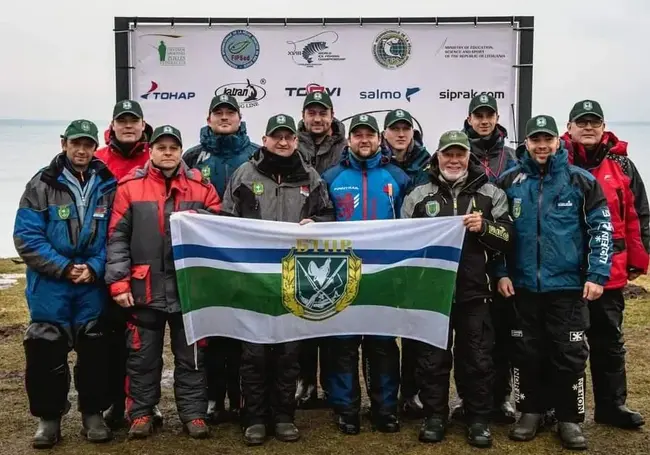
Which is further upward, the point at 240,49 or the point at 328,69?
the point at 240,49

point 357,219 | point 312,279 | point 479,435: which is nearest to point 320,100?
point 357,219

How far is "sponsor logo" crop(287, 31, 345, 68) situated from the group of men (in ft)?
8.15

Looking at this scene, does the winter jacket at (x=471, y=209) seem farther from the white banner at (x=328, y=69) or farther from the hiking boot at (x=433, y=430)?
the white banner at (x=328, y=69)

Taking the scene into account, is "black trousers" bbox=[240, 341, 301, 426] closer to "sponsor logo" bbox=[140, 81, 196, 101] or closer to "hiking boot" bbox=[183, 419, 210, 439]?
"hiking boot" bbox=[183, 419, 210, 439]

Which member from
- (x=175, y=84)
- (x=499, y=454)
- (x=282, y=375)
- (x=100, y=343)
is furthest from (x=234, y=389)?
(x=175, y=84)

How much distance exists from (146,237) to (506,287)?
7.80 ft

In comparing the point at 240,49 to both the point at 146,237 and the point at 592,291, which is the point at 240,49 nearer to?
the point at 146,237

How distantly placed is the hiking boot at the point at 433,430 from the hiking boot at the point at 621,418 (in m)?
1.19

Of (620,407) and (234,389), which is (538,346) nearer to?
(620,407)

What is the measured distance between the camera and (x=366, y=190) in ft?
16.1

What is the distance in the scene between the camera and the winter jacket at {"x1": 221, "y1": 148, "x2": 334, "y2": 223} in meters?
4.81

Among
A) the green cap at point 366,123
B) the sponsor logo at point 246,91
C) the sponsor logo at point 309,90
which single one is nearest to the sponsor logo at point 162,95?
the sponsor logo at point 246,91

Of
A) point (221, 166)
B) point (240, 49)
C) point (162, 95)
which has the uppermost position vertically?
point (240, 49)

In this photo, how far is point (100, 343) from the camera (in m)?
4.76
